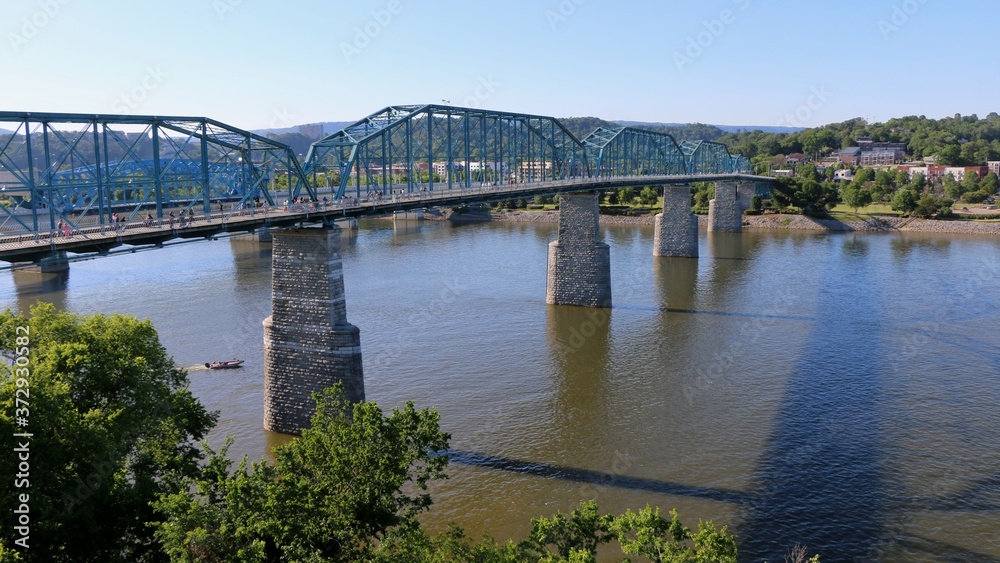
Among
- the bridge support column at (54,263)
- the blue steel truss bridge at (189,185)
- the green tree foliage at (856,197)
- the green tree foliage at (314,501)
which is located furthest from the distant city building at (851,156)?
the green tree foliage at (314,501)

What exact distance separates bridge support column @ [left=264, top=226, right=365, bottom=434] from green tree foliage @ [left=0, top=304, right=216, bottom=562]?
5031 mm

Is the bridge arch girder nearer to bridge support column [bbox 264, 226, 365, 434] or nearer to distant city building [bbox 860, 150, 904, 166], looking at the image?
bridge support column [bbox 264, 226, 365, 434]

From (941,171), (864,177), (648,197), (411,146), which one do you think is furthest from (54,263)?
(941,171)

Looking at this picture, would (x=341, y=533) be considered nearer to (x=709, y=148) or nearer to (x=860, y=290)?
(x=860, y=290)

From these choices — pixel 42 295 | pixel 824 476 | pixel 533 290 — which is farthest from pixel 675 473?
pixel 42 295

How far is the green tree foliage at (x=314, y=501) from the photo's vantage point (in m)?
12.2

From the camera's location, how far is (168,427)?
16.6 metres

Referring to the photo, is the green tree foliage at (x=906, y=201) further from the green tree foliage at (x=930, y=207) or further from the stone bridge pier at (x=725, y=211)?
the stone bridge pier at (x=725, y=211)

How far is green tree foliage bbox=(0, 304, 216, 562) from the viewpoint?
12.8m

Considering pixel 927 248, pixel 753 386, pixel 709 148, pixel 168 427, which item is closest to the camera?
pixel 168 427

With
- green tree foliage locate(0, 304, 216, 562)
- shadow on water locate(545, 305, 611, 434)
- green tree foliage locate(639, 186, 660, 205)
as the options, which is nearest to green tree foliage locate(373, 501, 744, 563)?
green tree foliage locate(0, 304, 216, 562)

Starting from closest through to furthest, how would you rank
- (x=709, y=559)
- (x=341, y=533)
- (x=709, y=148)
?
(x=709, y=559) < (x=341, y=533) < (x=709, y=148)

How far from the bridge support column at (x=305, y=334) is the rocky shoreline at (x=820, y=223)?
7007 centimetres

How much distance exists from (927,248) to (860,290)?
26.9 metres
